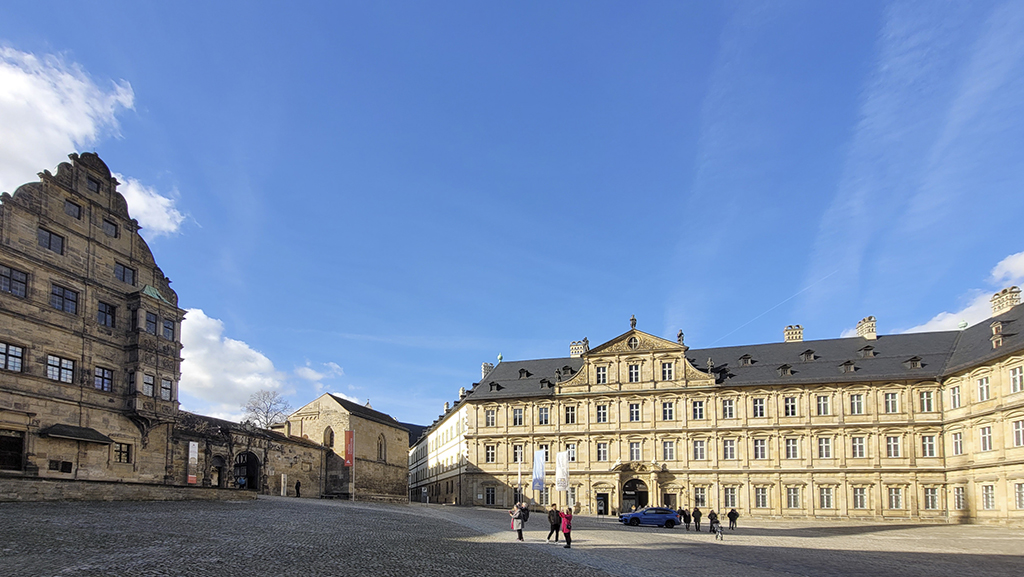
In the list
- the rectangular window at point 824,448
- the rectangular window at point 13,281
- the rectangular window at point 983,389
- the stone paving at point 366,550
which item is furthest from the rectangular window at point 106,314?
the rectangular window at point 983,389

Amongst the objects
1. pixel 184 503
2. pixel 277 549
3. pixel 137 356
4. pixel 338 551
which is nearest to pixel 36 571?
pixel 277 549

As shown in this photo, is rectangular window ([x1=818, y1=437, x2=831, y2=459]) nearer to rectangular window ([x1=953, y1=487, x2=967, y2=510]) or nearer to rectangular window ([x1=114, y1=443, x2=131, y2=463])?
rectangular window ([x1=953, y1=487, x2=967, y2=510])

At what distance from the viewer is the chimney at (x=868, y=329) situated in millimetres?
64131

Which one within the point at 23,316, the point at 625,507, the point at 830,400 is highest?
the point at 23,316

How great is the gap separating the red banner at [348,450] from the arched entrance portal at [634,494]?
80.9 feet

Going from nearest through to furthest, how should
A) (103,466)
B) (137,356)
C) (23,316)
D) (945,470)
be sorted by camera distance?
(23,316), (103,466), (137,356), (945,470)

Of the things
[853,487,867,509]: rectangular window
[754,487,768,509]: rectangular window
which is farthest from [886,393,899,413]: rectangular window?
[754,487,768,509]: rectangular window

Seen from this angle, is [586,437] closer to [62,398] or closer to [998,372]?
[998,372]

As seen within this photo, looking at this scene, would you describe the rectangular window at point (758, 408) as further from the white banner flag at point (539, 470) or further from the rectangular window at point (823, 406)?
the white banner flag at point (539, 470)

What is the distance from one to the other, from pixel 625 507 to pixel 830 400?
61.2ft

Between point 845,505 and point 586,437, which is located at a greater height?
point 586,437

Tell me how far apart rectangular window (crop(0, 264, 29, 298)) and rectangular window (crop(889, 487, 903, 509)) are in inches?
2292

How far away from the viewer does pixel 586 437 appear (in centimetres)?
6481

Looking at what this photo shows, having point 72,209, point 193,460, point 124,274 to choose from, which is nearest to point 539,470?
point 193,460
